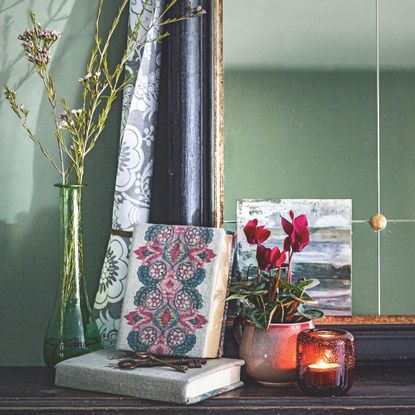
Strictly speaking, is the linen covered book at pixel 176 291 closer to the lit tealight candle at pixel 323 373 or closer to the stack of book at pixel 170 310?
the stack of book at pixel 170 310

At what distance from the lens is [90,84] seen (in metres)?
1.55

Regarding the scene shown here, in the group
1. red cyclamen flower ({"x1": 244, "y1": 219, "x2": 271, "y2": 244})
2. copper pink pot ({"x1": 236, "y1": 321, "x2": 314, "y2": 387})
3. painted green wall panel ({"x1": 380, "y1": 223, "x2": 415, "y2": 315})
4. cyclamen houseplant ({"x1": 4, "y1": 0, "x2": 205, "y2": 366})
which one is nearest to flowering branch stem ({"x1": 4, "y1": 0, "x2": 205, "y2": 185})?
cyclamen houseplant ({"x1": 4, "y1": 0, "x2": 205, "y2": 366})

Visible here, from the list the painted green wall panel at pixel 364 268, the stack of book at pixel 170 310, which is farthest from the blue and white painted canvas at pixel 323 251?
the stack of book at pixel 170 310

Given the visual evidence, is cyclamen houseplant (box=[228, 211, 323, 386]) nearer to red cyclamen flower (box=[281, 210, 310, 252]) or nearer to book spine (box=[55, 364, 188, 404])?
red cyclamen flower (box=[281, 210, 310, 252])

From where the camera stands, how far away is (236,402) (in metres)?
1.24

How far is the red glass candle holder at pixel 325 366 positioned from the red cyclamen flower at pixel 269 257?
0.14 meters

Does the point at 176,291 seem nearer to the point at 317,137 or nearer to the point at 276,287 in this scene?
the point at 276,287

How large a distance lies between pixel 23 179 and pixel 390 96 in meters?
0.73

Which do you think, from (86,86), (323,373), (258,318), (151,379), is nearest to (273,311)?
(258,318)

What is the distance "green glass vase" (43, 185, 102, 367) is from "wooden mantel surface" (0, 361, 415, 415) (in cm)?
9

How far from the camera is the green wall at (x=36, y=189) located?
5.08ft

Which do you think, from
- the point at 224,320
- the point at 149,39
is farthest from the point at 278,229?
the point at 149,39

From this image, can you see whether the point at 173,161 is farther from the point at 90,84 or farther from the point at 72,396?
the point at 72,396

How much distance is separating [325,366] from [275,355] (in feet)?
0.32
